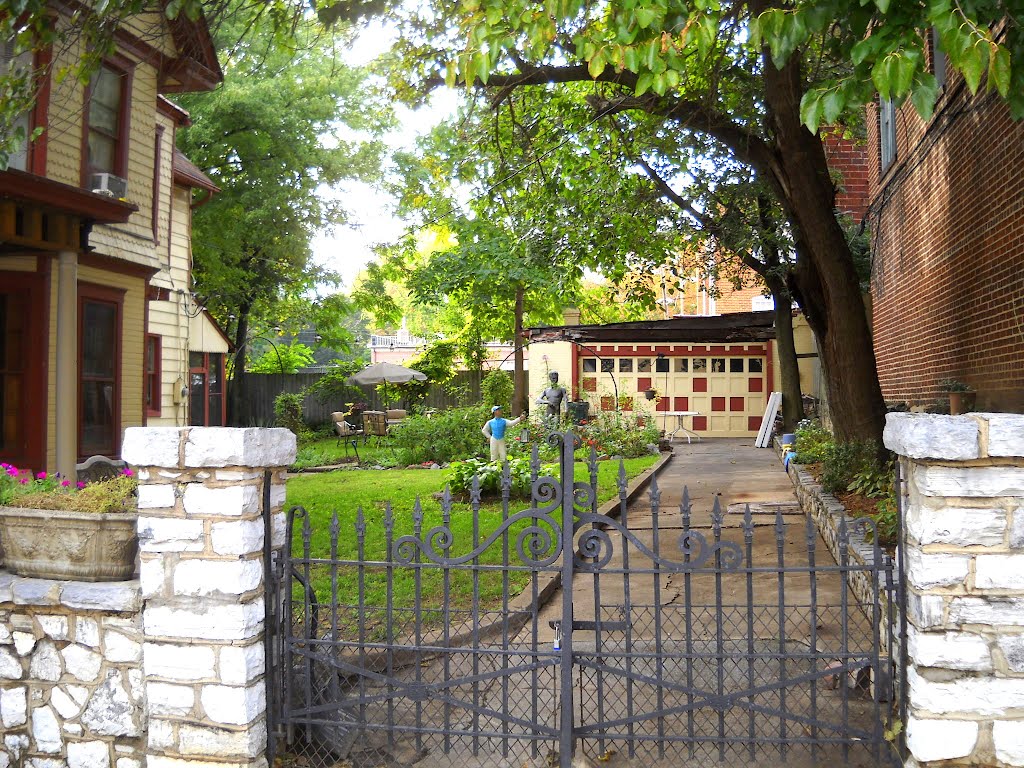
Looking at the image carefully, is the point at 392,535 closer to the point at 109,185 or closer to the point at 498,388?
the point at 109,185

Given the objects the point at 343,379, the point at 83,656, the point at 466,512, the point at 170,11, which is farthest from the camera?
the point at 343,379

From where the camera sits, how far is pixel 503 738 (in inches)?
155

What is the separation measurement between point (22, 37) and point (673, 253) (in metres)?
11.4

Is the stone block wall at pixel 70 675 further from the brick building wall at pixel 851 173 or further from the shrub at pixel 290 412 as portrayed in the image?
the shrub at pixel 290 412

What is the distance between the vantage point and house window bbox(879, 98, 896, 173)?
12320 mm

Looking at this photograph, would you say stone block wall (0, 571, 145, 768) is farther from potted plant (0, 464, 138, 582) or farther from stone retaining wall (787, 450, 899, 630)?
stone retaining wall (787, 450, 899, 630)

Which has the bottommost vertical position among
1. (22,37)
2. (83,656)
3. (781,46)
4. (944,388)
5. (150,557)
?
(83,656)

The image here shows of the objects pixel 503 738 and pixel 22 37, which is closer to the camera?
pixel 503 738

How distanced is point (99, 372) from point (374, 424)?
968 cm

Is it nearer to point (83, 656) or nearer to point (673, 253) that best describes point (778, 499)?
point (673, 253)

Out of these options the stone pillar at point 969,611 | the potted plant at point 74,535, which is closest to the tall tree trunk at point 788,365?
the stone pillar at point 969,611

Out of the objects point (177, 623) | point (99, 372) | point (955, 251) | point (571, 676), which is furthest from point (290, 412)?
point (571, 676)

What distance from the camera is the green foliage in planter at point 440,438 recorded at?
54.9ft

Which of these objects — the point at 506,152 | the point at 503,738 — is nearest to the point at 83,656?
the point at 503,738
